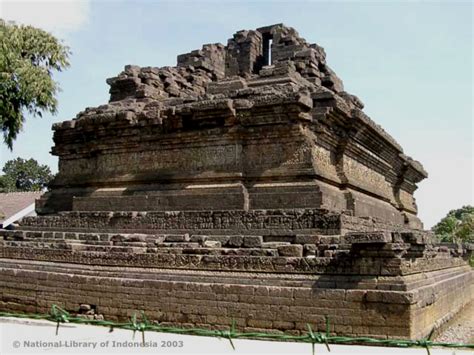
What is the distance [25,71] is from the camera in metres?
11.7

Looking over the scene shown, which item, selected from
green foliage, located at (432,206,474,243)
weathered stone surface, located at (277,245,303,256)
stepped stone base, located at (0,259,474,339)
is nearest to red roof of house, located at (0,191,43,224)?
stepped stone base, located at (0,259,474,339)

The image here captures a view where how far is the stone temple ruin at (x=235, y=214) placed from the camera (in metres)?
7.23

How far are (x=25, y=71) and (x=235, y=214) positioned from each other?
19.4 feet

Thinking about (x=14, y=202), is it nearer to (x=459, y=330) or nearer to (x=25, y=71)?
(x=25, y=71)

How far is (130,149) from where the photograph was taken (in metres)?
11.5

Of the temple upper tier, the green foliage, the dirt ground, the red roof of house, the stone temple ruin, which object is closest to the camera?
→ the stone temple ruin

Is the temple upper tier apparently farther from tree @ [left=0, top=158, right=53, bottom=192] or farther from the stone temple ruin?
tree @ [left=0, top=158, right=53, bottom=192]

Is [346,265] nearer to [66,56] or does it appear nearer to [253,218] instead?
[253,218]

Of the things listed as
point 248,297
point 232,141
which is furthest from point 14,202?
point 248,297

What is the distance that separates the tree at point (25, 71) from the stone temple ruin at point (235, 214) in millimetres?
922

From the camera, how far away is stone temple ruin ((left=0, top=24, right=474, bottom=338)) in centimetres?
723

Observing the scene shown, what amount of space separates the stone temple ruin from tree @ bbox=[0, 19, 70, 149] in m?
0.92

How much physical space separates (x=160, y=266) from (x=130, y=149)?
369 cm

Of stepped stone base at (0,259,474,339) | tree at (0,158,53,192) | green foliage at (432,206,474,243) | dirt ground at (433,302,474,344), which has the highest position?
tree at (0,158,53,192)
